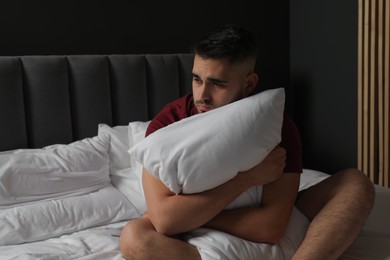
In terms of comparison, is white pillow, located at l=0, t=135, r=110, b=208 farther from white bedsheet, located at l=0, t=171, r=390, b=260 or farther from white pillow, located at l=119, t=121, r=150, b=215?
white bedsheet, located at l=0, t=171, r=390, b=260

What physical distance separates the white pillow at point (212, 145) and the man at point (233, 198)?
0.05 metres

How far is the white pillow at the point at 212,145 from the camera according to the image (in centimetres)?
121

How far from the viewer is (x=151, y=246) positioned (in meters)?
1.21

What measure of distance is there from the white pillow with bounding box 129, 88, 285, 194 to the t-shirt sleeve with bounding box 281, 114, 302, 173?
0.43ft

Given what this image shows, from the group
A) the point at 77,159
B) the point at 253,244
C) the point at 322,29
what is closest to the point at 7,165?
the point at 77,159

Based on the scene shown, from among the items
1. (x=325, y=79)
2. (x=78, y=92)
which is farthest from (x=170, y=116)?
(x=325, y=79)

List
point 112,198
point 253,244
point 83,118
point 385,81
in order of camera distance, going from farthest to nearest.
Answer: point 385,81 < point 83,118 < point 112,198 < point 253,244

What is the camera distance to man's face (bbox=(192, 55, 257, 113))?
4.36 feet

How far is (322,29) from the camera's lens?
10.5ft

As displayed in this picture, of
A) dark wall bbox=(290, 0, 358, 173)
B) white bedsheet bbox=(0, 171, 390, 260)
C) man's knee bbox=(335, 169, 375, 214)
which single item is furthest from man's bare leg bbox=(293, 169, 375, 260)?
dark wall bbox=(290, 0, 358, 173)

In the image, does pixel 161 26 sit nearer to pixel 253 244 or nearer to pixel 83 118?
pixel 83 118

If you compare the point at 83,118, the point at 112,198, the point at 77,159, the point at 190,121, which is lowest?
the point at 112,198

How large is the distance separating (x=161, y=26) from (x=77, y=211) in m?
1.50

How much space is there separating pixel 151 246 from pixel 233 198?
0.28 meters
